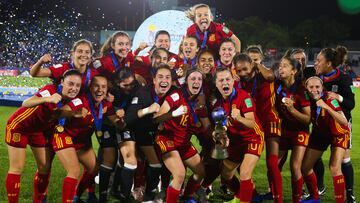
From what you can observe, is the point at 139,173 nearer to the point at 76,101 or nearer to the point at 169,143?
the point at 169,143

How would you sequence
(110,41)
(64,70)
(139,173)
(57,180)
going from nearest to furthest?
(64,70), (110,41), (139,173), (57,180)

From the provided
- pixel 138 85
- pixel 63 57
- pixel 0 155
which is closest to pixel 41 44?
pixel 63 57

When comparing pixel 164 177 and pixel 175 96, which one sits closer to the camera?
pixel 175 96

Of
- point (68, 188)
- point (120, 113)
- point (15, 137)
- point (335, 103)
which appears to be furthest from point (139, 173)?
point (335, 103)

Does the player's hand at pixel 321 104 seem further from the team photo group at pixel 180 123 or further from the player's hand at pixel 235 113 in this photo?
the player's hand at pixel 235 113

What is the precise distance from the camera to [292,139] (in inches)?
217

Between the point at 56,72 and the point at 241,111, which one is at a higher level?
the point at 56,72

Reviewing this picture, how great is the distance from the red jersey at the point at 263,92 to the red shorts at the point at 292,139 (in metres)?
0.26

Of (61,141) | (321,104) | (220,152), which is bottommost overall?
(220,152)

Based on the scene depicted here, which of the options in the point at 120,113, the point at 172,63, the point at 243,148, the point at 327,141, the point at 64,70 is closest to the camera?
the point at 243,148

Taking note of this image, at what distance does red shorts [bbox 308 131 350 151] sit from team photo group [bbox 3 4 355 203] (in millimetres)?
11

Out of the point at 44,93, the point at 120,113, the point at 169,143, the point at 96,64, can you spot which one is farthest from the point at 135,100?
the point at 44,93

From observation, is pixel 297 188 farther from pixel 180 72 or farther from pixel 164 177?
pixel 180 72

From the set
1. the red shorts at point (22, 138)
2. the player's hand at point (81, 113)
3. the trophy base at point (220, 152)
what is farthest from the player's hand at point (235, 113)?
the red shorts at point (22, 138)
